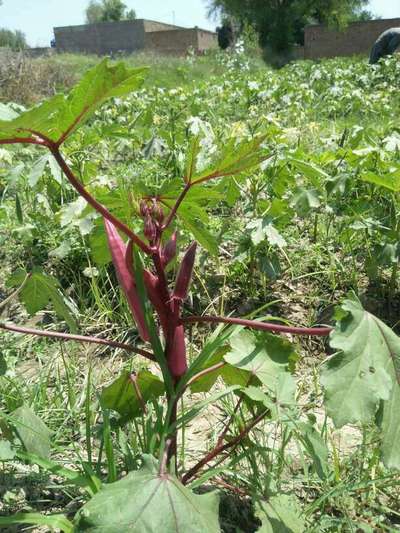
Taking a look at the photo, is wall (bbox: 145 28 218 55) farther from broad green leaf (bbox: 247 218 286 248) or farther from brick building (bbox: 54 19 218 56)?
broad green leaf (bbox: 247 218 286 248)

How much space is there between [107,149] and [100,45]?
3476cm

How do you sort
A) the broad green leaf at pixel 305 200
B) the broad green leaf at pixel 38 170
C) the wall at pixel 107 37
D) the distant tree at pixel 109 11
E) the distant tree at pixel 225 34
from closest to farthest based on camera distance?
the broad green leaf at pixel 38 170, the broad green leaf at pixel 305 200, the wall at pixel 107 37, the distant tree at pixel 225 34, the distant tree at pixel 109 11

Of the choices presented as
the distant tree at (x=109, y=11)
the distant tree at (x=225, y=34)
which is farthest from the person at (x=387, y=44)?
the distant tree at (x=109, y=11)

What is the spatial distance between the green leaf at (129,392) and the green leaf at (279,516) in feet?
1.03

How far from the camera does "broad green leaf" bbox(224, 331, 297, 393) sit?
3.45 feet

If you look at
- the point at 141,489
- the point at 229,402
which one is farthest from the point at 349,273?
the point at 141,489

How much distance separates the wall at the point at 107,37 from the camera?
34219 millimetres

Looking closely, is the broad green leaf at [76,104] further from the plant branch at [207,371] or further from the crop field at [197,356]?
the plant branch at [207,371]

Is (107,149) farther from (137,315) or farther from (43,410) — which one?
(137,315)

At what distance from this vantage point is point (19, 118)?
75 cm

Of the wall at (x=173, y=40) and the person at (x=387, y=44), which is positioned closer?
the person at (x=387, y=44)

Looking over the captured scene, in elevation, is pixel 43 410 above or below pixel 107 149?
below

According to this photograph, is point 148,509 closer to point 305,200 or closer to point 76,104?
point 76,104

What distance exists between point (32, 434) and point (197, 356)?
1.95 ft
